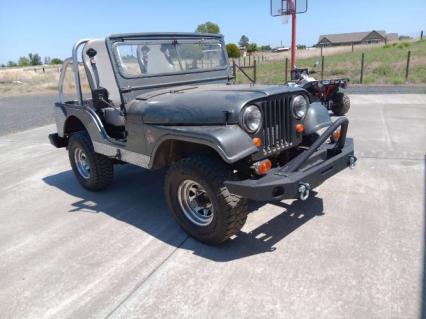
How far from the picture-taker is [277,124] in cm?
325

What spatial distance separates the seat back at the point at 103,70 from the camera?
13.5 feet

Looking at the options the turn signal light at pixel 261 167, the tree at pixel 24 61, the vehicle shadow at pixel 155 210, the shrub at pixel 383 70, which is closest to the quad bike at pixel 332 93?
the vehicle shadow at pixel 155 210

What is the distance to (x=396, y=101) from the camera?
10.3 meters

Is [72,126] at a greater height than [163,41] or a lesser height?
lesser

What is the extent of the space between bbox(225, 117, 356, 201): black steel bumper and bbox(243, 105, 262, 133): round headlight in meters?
0.40

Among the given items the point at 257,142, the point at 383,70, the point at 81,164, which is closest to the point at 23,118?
the point at 81,164

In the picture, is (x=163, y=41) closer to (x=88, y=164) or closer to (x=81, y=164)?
(x=88, y=164)

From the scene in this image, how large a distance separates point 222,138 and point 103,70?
2.17m

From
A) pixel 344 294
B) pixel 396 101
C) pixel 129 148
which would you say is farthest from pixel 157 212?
pixel 396 101

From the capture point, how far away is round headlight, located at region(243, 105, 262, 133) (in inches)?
116

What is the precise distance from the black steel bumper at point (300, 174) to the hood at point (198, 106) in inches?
20.9

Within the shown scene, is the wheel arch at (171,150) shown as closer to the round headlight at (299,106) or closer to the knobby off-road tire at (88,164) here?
the round headlight at (299,106)

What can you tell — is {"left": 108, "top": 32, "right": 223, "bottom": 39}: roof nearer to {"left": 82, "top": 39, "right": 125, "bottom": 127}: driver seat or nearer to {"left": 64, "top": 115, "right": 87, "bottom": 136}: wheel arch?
{"left": 82, "top": 39, "right": 125, "bottom": 127}: driver seat

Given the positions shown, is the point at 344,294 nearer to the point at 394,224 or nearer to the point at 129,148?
the point at 394,224
